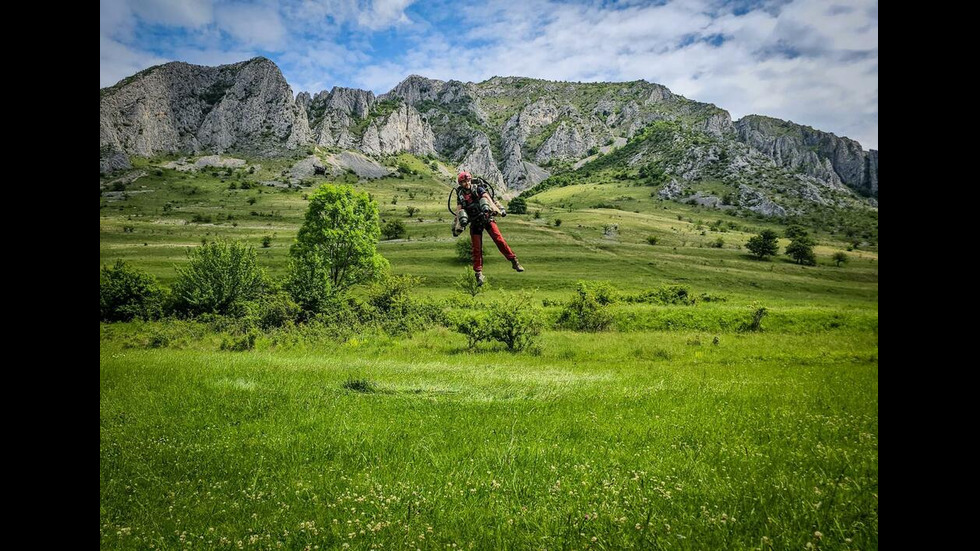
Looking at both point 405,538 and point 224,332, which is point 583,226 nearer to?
point 405,538

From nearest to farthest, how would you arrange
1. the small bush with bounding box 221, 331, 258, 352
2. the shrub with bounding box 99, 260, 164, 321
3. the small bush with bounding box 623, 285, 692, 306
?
1. the small bush with bounding box 623, 285, 692, 306
2. the small bush with bounding box 221, 331, 258, 352
3. the shrub with bounding box 99, 260, 164, 321

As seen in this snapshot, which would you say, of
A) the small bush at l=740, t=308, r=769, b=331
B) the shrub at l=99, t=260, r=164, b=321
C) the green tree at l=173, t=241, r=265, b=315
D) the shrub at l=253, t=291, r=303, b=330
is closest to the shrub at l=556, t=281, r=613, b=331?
the small bush at l=740, t=308, r=769, b=331

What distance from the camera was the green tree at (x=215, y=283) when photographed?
159 ft

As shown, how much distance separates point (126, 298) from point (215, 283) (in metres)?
11.2

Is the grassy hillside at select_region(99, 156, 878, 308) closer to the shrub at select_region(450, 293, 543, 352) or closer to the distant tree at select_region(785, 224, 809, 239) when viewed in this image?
A: the distant tree at select_region(785, 224, 809, 239)

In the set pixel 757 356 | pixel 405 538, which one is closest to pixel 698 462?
pixel 405 538

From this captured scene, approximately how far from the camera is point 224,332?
4091 cm

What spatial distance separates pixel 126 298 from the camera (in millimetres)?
51000

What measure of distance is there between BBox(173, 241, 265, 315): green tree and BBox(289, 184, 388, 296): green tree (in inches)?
247

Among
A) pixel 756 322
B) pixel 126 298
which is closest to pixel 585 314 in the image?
pixel 756 322

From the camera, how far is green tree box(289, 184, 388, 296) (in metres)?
15.8

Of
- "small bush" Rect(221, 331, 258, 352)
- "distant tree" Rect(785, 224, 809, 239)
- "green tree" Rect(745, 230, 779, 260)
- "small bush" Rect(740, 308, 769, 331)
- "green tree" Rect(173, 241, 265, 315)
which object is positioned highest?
"distant tree" Rect(785, 224, 809, 239)
